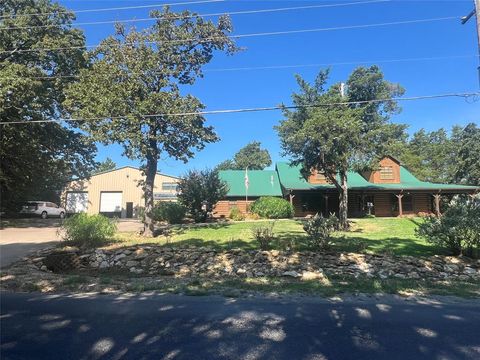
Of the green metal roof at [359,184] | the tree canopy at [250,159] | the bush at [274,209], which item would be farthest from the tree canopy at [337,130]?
the tree canopy at [250,159]

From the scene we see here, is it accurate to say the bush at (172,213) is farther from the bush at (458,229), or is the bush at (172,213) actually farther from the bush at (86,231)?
the bush at (458,229)

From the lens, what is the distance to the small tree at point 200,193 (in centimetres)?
2717

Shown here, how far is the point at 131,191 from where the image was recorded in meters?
45.6

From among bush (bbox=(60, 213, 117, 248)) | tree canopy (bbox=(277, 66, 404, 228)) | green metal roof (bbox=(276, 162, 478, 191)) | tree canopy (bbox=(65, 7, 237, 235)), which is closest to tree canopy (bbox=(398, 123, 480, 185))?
green metal roof (bbox=(276, 162, 478, 191))

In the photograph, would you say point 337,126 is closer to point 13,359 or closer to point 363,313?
point 363,313

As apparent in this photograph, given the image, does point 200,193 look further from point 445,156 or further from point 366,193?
point 445,156

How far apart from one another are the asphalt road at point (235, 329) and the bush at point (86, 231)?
7.47 metres

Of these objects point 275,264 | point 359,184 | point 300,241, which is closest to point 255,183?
point 359,184

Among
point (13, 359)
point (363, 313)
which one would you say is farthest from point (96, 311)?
point (363, 313)

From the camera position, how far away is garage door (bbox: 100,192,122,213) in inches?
1780

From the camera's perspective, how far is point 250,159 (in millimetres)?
91375

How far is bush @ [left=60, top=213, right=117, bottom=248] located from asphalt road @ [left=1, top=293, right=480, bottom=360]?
24.5ft

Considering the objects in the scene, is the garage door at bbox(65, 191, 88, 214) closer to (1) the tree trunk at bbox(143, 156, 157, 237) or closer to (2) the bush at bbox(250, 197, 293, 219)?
(2) the bush at bbox(250, 197, 293, 219)

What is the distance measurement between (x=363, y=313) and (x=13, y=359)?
5.04 m
